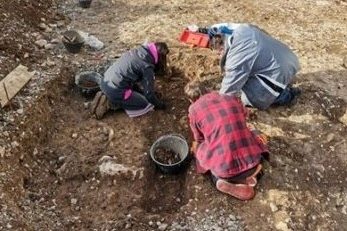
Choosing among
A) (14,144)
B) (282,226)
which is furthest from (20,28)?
(282,226)

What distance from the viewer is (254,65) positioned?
5508 mm

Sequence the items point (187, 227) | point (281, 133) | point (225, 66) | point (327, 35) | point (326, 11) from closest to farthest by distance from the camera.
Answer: point (187, 227), point (225, 66), point (281, 133), point (327, 35), point (326, 11)

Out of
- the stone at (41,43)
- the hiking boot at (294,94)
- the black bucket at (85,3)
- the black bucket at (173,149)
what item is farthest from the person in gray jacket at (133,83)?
the black bucket at (85,3)

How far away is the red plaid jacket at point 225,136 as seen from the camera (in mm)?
4781

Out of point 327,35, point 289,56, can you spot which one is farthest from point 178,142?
point 327,35

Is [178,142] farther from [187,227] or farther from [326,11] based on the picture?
[326,11]

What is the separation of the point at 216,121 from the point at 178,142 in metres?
0.84

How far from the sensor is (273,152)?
5.50m

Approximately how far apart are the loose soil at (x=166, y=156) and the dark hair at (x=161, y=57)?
40.5 inches

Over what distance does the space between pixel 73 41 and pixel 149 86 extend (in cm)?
156

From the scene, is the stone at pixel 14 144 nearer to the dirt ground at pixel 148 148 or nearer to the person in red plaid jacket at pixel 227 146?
the dirt ground at pixel 148 148

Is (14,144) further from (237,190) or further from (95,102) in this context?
(237,190)

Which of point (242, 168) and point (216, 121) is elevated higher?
point (216, 121)

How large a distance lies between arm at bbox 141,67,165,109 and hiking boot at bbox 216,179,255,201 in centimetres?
147
